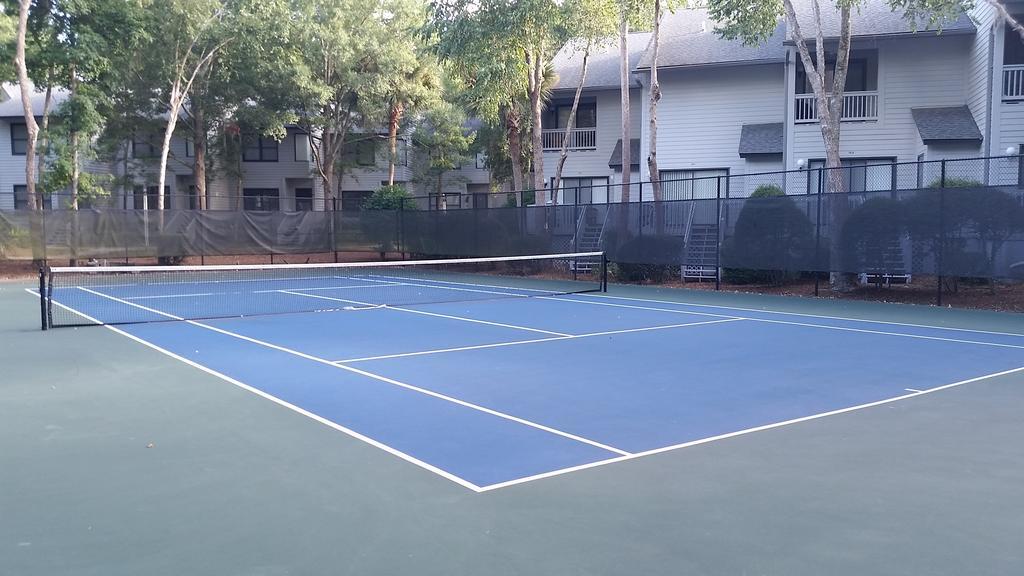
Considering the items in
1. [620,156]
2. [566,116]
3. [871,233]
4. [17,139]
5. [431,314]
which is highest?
[566,116]

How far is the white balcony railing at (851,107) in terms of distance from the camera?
2562 cm

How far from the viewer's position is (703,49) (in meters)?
28.2

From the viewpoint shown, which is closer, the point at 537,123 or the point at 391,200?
the point at 537,123

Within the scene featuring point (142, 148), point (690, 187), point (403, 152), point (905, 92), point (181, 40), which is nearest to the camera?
point (905, 92)

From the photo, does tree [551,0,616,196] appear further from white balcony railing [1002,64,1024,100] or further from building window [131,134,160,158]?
building window [131,134,160,158]

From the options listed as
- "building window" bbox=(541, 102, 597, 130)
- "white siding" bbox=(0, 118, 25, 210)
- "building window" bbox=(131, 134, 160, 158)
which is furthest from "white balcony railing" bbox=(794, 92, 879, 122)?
"white siding" bbox=(0, 118, 25, 210)

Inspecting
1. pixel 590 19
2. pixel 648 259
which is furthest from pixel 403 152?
pixel 648 259

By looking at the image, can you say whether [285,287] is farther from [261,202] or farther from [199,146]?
[261,202]

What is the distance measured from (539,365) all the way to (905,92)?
2015 cm

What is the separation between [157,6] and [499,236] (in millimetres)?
14421

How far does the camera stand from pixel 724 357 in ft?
34.6

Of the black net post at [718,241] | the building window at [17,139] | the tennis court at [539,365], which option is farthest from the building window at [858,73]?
the building window at [17,139]

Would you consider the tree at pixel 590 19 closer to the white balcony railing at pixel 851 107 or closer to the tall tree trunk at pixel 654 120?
the tall tree trunk at pixel 654 120

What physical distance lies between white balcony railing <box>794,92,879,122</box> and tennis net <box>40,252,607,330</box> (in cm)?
783
